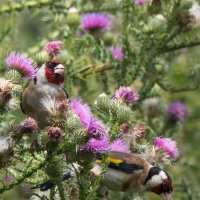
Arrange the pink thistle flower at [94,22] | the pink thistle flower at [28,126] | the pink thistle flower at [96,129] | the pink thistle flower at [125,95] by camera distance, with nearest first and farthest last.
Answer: the pink thistle flower at [96,129], the pink thistle flower at [28,126], the pink thistle flower at [125,95], the pink thistle flower at [94,22]

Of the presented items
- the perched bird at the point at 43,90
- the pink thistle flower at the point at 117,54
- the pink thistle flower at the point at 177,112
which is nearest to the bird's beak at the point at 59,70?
the perched bird at the point at 43,90

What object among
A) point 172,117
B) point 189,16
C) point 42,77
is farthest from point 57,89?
point 172,117

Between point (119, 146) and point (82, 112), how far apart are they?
14.9 inches

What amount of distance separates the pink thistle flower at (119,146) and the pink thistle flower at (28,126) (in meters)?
0.38

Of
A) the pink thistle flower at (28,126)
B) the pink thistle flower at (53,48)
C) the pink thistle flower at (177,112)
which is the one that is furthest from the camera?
the pink thistle flower at (177,112)

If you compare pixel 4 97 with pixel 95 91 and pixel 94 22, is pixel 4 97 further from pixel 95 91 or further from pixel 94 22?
pixel 94 22

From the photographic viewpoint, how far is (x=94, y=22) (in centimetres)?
592

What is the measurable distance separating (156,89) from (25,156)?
7.41ft

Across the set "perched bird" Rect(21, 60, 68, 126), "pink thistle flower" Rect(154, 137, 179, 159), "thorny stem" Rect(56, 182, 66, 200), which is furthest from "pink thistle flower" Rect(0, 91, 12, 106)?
"pink thistle flower" Rect(154, 137, 179, 159)

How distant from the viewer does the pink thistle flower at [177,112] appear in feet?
20.9

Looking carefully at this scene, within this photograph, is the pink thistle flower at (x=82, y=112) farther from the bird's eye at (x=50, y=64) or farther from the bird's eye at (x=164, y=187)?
the bird's eye at (x=164, y=187)

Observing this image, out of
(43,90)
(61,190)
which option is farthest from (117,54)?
(61,190)

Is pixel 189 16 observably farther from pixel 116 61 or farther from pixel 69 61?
pixel 69 61

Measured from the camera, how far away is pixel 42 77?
407cm
